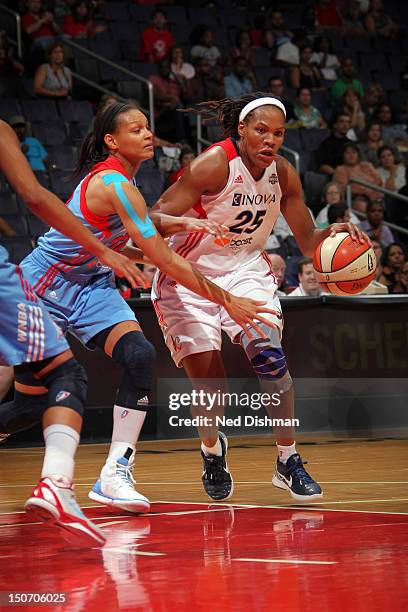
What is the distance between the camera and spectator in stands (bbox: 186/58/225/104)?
1330 centimetres

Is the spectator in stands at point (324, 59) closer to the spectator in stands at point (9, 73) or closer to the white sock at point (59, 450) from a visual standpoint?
the spectator in stands at point (9, 73)

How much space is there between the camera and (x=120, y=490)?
482 centimetres

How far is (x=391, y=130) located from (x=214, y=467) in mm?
10164

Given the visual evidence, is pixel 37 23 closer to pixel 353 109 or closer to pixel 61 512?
pixel 353 109

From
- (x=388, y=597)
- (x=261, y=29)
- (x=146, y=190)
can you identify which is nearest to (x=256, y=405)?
(x=146, y=190)

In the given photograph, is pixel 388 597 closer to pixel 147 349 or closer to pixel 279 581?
pixel 279 581

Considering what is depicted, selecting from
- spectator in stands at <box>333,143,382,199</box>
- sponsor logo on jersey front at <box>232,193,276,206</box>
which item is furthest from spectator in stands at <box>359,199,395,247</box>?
sponsor logo on jersey front at <box>232,193,276,206</box>

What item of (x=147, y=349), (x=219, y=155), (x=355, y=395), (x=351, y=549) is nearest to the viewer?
(x=351, y=549)

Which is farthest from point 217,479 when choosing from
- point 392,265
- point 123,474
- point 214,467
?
point 392,265

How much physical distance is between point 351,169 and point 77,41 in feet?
11.9

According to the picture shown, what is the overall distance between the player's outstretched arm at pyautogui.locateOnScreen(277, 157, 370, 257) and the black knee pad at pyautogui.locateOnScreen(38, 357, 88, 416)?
2.25m

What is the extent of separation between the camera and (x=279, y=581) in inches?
131

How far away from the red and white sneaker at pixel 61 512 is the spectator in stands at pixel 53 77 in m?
9.07

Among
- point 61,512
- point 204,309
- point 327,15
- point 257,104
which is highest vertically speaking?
point 327,15
